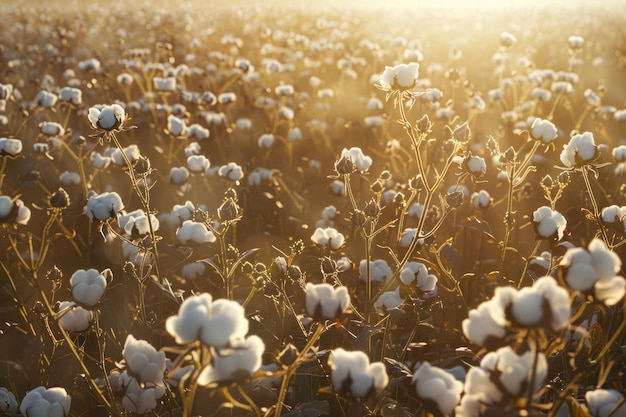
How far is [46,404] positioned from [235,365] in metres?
0.83

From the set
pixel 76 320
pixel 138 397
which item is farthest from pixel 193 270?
pixel 138 397

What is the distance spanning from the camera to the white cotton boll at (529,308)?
45.0 inches

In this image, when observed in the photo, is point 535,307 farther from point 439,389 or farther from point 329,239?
point 329,239

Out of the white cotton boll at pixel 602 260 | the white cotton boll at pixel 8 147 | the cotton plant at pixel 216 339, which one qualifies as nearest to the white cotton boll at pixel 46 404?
the cotton plant at pixel 216 339

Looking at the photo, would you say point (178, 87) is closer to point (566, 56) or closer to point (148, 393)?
point (148, 393)

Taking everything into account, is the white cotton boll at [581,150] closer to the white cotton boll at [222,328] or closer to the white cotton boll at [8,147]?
the white cotton boll at [222,328]

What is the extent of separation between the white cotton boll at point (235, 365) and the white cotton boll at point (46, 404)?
29.2 inches

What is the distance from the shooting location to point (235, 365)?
130 centimetres

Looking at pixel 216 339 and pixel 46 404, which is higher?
pixel 216 339

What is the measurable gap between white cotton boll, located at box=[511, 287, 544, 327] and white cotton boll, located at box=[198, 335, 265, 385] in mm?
533

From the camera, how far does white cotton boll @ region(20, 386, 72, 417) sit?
1.78 meters

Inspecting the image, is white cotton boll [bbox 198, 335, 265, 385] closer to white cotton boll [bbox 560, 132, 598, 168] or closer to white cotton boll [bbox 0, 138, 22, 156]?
white cotton boll [bbox 560, 132, 598, 168]

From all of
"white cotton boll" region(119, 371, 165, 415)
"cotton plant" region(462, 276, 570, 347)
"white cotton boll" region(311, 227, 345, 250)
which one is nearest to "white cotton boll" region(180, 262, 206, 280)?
"white cotton boll" region(311, 227, 345, 250)

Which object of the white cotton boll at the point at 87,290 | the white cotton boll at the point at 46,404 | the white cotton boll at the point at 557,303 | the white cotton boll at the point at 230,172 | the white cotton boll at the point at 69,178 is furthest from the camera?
the white cotton boll at the point at 69,178
